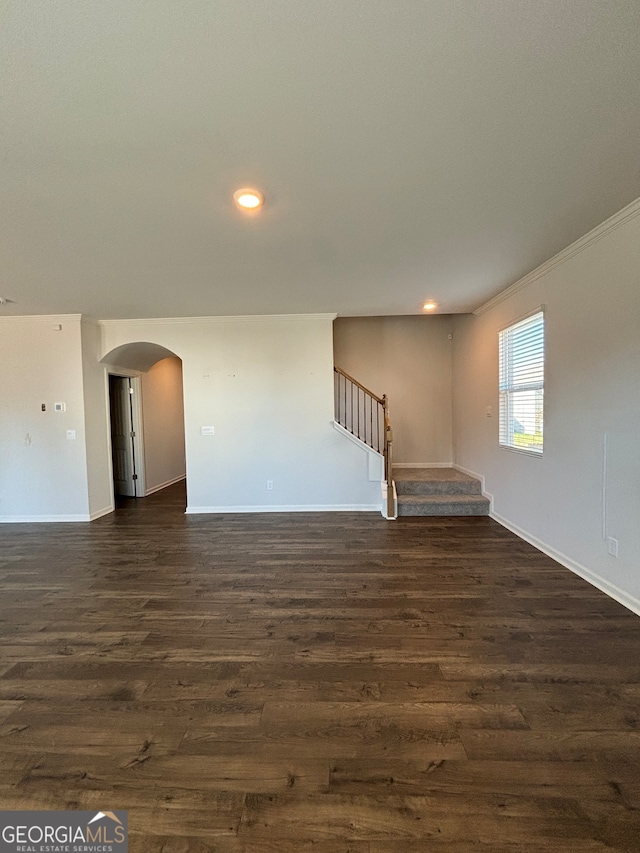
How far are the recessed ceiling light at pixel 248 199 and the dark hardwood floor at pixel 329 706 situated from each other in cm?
277

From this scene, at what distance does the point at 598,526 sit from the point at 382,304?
11.1ft

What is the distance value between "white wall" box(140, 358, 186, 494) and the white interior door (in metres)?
0.23

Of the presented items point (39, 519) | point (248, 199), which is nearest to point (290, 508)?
point (39, 519)

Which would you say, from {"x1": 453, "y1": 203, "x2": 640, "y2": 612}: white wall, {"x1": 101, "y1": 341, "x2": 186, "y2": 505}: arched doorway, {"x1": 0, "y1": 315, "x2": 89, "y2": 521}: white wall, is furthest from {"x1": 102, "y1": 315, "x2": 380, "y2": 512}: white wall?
{"x1": 453, "y1": 203, "x2": 640, "y2": 612}: white wall

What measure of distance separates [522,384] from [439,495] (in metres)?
1.95

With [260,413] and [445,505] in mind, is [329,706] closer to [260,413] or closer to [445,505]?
[445,505]

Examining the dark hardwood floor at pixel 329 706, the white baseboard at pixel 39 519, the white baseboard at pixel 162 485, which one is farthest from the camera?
the white baseboard at pixel 162 485

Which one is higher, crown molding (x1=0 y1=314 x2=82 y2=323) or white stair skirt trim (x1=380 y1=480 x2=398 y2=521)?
crown molding (x1=0 y1=314 x2=82 y2=323)

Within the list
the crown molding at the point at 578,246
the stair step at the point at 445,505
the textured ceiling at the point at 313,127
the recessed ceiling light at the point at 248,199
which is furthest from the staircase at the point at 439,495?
the recessed ceiling light at the point at 248,199

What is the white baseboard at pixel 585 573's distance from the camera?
8.29 feet

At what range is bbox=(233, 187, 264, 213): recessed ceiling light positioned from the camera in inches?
83.9

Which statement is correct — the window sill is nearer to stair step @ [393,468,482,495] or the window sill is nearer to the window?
the window

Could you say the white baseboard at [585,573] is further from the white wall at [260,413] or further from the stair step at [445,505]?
the white wall at [260,413]

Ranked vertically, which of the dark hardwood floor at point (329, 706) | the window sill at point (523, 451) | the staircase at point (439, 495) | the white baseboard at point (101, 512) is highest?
the window sill at point (523, 451)
